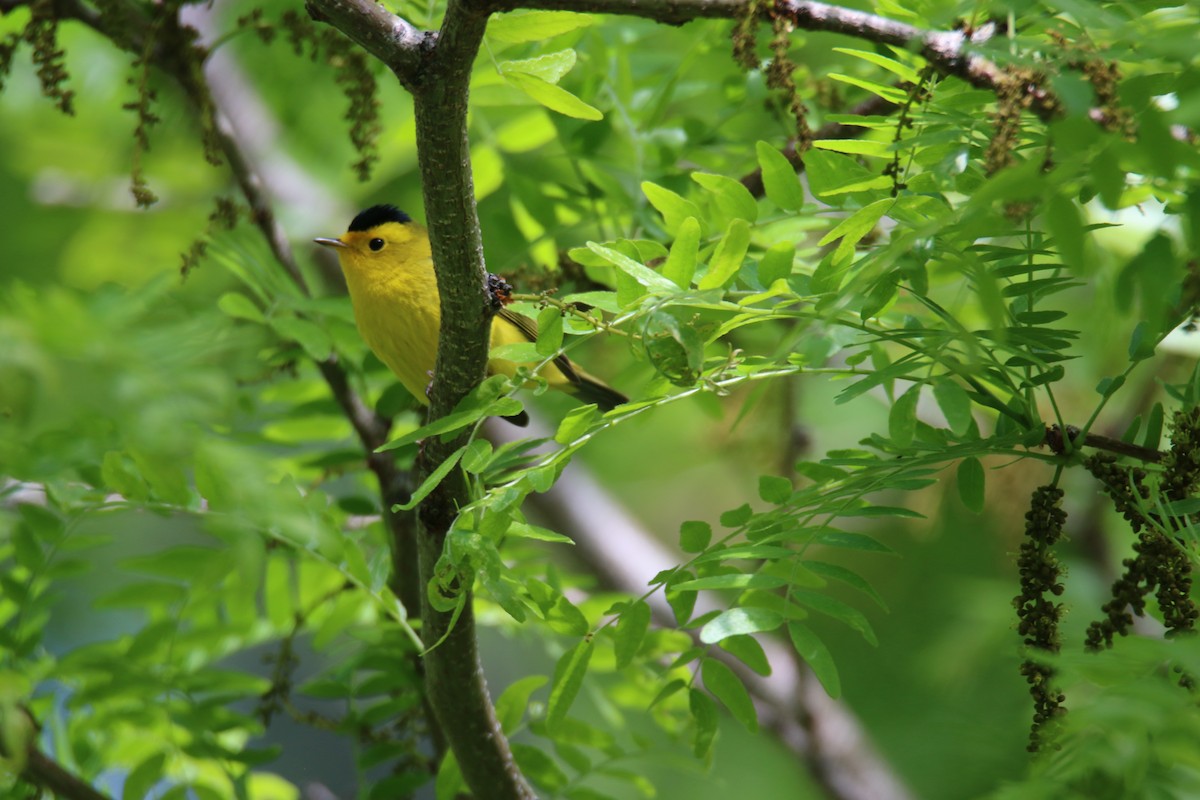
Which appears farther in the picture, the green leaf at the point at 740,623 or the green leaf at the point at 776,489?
the green leaf at the point at 776,489

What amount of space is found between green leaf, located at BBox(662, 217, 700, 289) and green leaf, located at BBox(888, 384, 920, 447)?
0.49m

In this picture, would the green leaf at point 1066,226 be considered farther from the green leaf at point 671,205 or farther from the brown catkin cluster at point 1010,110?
the green leaf at point 671,205

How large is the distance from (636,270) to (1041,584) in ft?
2.76

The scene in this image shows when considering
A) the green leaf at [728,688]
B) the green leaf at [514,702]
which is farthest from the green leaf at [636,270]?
the green leaf at [514,702]

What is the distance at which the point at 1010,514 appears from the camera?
4.63 meters

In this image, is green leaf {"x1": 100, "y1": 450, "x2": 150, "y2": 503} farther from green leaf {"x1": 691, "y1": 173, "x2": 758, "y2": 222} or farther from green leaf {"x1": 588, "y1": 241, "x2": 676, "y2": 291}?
green leaf {"x1": 691, "y1": 173, "x2": 758, "y2": 222}

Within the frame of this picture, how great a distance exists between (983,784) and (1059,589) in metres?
2.19

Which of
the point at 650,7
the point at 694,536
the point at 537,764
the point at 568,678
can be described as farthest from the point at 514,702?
the point at 650,7

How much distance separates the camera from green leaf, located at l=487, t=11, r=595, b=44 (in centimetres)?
231

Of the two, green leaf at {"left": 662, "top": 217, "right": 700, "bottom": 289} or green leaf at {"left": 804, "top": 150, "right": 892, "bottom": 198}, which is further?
green leaf at {"left": 804, "top": 150, "right": 892, "bottom": 198}

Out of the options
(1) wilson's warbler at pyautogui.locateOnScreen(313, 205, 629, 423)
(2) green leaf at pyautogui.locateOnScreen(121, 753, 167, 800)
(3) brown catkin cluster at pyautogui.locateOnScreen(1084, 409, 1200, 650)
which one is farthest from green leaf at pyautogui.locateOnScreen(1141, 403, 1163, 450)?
(2) green leaf at pyautogui.locateOnScreen(121, 753, 167, 800)

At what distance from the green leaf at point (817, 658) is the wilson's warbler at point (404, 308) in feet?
4.26

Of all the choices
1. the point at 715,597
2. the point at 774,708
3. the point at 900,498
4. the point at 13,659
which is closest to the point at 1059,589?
the point at 13,659

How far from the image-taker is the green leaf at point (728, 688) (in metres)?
2.23
